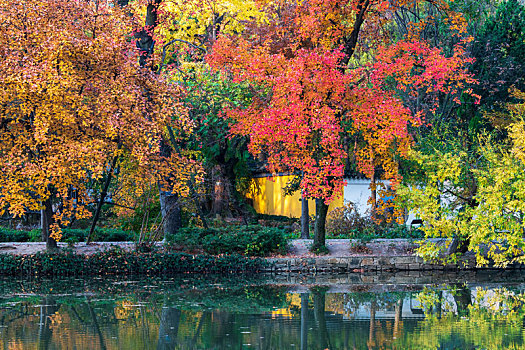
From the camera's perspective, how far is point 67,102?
17.3 m

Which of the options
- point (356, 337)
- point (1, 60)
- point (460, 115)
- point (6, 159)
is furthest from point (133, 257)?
point (460, 115)

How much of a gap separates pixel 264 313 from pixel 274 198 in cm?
2158

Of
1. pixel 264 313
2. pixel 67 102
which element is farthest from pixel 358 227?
pixel 264 313

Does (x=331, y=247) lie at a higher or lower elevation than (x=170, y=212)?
lower

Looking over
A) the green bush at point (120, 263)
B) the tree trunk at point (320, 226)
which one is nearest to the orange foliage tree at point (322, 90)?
the tree trunk at point (320, 226)

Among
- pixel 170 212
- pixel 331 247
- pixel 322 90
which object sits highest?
pixel 322 90

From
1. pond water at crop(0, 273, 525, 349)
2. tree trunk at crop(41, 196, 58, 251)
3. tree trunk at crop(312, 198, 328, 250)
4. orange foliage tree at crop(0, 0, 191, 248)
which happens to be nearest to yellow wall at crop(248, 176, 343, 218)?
tree trunk at crop(312, 198, 328, 250)

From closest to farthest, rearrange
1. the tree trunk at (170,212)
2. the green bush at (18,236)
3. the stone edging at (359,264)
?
the stone edging at (359,264) → the green bush at (18,236) → the tree trunk at (170,212)

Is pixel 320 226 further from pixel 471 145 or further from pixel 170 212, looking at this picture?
pixel 471 145

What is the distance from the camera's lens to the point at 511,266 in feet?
65.2

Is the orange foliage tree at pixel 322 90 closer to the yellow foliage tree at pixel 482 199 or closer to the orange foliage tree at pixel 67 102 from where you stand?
the yellow foliage tree at pixel 482 199

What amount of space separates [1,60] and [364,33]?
35.1 ft

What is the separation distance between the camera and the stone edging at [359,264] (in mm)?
19391

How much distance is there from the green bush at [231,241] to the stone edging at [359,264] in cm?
54
